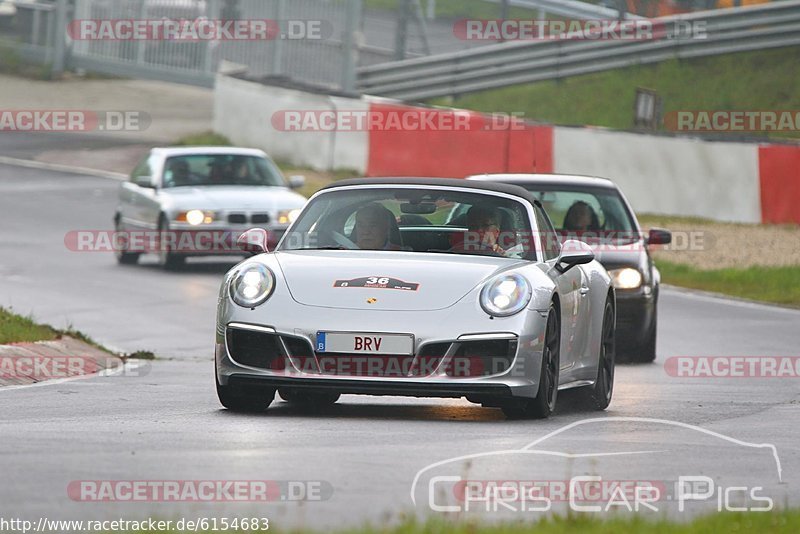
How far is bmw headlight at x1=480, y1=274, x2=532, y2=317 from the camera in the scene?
9.59 metres

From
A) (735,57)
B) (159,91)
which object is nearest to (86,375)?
(735,57)

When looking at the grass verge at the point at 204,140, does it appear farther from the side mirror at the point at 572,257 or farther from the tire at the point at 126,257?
the side mirror at the point at 572,257

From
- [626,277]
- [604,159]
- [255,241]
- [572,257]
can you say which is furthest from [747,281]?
[255,241]

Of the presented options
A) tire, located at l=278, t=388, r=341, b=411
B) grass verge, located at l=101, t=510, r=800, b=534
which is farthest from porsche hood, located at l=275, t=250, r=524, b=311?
grass verge, located at l=101, t=510, r=800, b=534

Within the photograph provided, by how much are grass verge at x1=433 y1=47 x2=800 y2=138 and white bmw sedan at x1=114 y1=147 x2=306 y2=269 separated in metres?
11.7

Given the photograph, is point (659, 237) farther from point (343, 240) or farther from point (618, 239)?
point (343, 240)

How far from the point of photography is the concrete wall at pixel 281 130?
32.8 metres

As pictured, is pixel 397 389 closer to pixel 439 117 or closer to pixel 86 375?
pixel 86 375

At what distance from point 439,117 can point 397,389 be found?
2125 centimetres

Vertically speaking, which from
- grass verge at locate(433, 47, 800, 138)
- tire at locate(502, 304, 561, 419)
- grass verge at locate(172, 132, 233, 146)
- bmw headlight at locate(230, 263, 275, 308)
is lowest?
tire at locate(502, 304, 561, 419)

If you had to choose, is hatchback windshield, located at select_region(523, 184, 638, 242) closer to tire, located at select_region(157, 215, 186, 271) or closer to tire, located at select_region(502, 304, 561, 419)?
tire, located at select_region(502, 304, 561, 419)

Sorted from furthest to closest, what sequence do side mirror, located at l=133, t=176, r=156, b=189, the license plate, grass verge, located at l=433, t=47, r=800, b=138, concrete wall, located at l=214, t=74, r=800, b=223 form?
grass verge, located at l=433, t=47, r=800, b=138, concrete wall, located at l=214, t=74, r=800, b=223, side mirror, located at l=133, t=176, r=156, b=189, the license plate

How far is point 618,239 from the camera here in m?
15.8

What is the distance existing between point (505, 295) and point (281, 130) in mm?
25504
